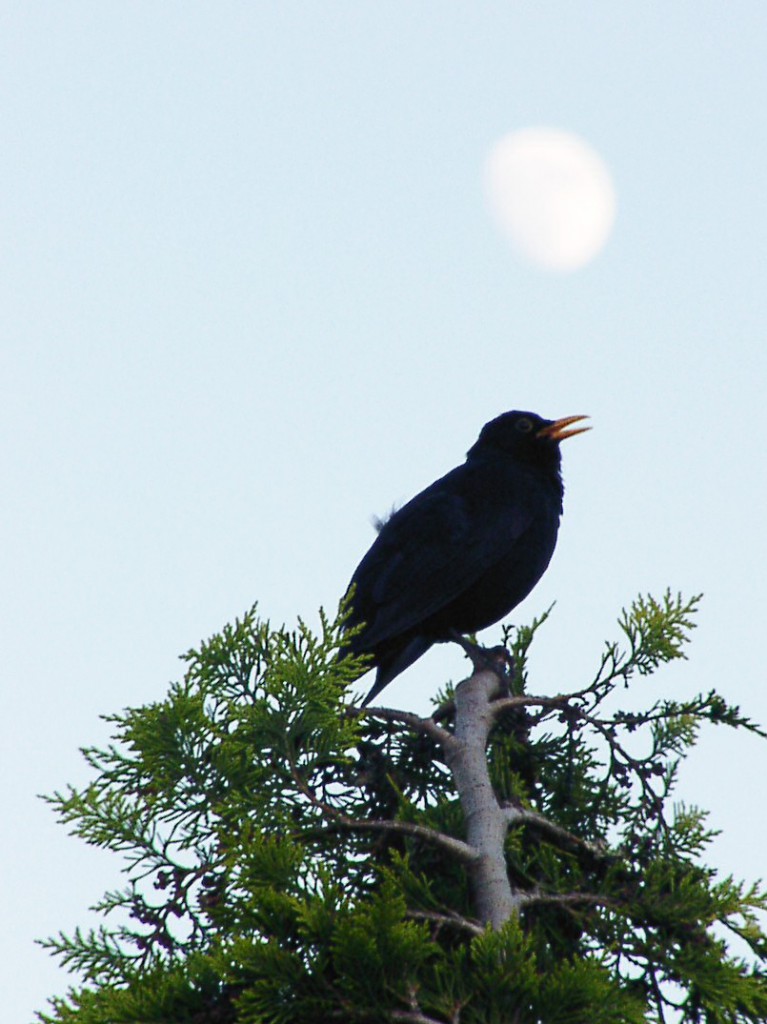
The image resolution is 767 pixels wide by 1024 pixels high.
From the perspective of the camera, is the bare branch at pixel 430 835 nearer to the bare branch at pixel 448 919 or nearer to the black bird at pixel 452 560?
the bare branch at pixel 448 919

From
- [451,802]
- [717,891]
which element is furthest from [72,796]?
[717,891]

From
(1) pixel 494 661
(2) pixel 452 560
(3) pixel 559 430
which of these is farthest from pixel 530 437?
(1) pixel 494 661

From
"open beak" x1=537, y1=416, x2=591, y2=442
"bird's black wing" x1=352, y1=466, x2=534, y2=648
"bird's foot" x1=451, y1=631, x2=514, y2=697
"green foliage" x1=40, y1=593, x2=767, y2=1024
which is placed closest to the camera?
"green foliage" x1=40, y1=593, x2=767, y2=1024

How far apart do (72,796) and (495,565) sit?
10.4 ft

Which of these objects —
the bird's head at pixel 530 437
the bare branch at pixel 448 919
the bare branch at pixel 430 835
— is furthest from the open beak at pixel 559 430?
the bare branch at pixel 448 919

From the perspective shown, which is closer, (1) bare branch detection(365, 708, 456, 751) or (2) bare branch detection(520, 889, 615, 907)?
(2) bare branch detection(520, 889, 615, 907)

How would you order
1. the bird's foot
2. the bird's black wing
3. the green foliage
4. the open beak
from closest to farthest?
1. the green foliage
2. the bird's foot
3. the bird's black wing
4. the open beak

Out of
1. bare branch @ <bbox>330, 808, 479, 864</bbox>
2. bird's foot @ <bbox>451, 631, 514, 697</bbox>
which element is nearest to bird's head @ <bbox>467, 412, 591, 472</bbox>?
bird's foot @ <bbox>451, 631, 514, 697</bbox>

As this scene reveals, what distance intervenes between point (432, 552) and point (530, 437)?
1.34 meters

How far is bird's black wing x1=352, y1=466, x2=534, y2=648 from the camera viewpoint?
6711mm

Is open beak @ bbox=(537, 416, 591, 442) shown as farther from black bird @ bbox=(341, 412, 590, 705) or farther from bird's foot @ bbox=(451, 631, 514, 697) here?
bird's foot @ bbox=(451, 631, 514, 697)

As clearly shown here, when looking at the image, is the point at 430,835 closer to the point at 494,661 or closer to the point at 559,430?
the point at 494,661

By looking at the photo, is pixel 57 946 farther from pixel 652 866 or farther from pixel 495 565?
pixel 495 565

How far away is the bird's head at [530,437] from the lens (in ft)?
25.8
